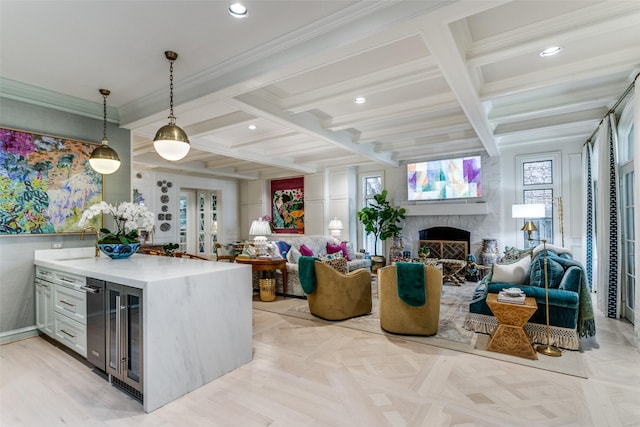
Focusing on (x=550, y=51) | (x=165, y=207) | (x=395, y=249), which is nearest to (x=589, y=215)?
(x=395, y=249)

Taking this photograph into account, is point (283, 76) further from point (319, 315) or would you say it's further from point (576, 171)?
point (576, 171)

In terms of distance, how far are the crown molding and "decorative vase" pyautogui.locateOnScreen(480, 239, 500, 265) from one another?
262 inches

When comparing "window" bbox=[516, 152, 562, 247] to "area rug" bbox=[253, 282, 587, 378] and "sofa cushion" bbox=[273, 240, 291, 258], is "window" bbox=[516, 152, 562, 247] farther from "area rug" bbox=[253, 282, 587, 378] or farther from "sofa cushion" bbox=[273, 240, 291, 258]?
"sofa cushion" bbox=[273, 240, 291, 258]

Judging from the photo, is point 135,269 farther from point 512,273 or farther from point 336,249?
point 336,249

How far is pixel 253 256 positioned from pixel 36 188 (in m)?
2.87

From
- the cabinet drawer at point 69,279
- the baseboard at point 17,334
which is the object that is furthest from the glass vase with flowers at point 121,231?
the baseboard at point 17,334

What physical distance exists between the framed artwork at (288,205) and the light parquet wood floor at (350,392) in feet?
19.4

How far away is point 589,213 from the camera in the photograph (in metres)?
5.32

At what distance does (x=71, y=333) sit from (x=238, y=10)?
311 centimetres

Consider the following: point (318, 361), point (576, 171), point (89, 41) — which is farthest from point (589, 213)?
point (89, 41)

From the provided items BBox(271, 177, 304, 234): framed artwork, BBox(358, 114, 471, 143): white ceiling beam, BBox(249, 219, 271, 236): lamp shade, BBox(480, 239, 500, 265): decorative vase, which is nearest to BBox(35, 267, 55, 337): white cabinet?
BBox(249, 219, 271, 236): lamp shade

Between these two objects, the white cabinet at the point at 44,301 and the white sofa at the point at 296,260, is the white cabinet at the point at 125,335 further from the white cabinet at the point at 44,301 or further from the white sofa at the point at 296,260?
the white sofa at the point at 296,260

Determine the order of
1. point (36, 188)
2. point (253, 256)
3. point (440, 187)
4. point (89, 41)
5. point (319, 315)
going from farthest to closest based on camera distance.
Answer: point (440, 187) → point (253, 256) → point (319, 315) → point (36, 188) → point (89, 41)

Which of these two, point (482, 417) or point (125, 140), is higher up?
point (125, 140)
